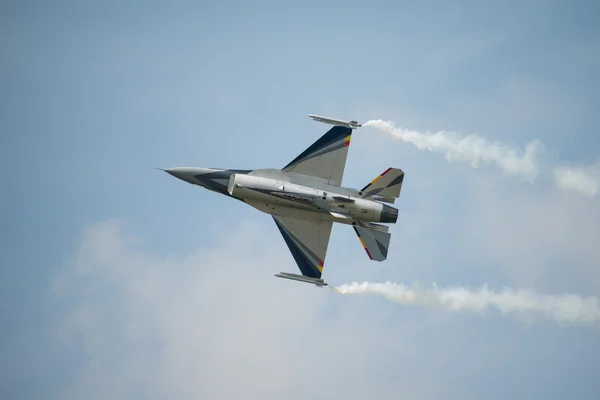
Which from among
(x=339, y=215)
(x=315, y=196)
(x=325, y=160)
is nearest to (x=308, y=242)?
(x=339, y=215)

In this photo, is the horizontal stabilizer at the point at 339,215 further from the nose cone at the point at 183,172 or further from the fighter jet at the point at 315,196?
the nose cone at the point at 183,172

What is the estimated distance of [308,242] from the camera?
48719 millimetres

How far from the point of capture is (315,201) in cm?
4681

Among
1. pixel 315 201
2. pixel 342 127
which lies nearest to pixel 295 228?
pixel 315 201

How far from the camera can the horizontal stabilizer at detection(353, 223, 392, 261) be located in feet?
156

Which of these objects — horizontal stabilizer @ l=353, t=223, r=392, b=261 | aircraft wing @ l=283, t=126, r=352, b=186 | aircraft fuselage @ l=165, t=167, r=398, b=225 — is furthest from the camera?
aircraft wing @ l=283, t=126, r=352, b=186

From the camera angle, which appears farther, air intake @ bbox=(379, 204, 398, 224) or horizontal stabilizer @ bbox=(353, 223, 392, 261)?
horizontal stabilizer @ bbox=(353, 223, 392, 261)

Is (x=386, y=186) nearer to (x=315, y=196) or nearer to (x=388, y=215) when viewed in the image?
(x=388, y=215)

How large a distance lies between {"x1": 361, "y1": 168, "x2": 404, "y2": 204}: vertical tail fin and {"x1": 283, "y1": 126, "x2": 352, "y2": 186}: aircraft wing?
208 cm

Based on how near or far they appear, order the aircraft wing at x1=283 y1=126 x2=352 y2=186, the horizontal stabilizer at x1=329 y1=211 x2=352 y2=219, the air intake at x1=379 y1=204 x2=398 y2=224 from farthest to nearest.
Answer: the aircraft wing at x1=283 y1=126 x2=352 y2=186 < the horizontal stabilizer at x1=329 y1=211 x2=352 y2=219 < the air intake at x1=379 y1=204 x2=398 y2=224

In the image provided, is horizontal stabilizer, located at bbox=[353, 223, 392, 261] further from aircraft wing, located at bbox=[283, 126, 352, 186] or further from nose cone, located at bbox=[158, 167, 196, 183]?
nose cone, located at bbox=[158, 167, 196, 183]

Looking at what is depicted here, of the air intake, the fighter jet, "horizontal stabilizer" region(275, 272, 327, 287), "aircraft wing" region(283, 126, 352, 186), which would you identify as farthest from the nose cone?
the air intake

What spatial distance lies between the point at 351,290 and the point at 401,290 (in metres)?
3.14

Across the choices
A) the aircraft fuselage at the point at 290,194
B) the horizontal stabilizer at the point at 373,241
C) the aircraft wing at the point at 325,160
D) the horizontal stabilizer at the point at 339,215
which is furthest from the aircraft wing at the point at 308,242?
the aircraft wing at the point at 325,160
